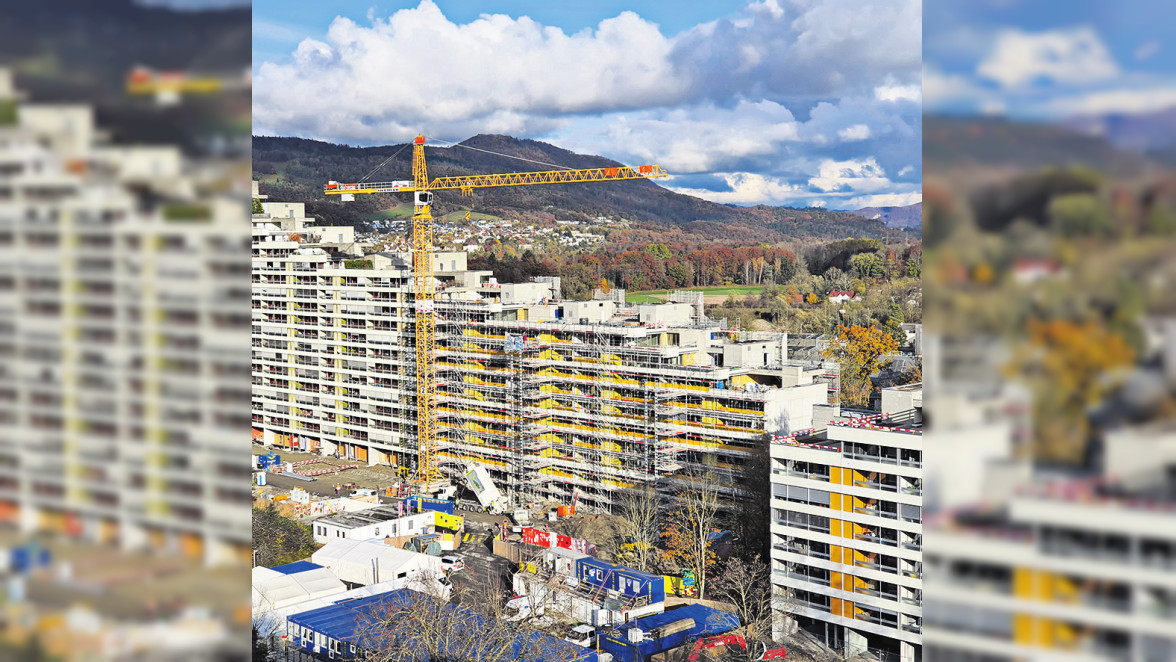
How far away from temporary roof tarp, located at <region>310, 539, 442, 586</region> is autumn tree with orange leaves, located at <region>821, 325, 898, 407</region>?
11.7 metres

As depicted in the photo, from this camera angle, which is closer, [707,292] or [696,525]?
[696,525]

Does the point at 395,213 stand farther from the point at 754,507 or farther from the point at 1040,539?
the point at 1040,539

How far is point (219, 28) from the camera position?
1.32m

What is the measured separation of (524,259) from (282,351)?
1632cm

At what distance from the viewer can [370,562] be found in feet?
31.7

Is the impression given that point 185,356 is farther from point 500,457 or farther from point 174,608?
point 500,457

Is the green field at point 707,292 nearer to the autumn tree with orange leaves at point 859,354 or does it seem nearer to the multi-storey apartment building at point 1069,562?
the autumn tree with orange leaves at point 859,354

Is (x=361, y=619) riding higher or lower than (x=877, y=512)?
lower

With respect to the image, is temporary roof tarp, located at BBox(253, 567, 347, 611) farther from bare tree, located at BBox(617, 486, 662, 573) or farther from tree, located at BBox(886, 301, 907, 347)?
tree, located at BBox(886, 301, 907, 347)

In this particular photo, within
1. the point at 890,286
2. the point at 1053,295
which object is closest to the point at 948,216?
the point at 1053,295

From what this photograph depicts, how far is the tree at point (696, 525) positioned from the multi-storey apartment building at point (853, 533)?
4.71 feet

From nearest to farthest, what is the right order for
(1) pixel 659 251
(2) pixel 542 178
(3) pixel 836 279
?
(2) pixel 542 178 < (3) pixel 836 279 < (1) pixel 659 251

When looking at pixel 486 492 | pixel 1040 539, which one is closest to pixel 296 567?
pixel 486 492

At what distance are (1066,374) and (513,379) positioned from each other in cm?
1280
